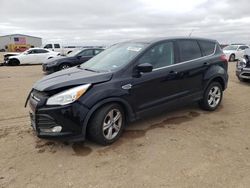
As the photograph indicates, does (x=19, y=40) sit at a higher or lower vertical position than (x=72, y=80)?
higher

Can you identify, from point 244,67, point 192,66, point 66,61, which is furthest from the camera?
point 66,61

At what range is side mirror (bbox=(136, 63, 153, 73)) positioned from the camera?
415 centimetres

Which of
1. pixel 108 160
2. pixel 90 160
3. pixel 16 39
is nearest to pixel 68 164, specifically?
pixel 90 160

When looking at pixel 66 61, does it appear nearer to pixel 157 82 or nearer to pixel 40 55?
pixel 40 55

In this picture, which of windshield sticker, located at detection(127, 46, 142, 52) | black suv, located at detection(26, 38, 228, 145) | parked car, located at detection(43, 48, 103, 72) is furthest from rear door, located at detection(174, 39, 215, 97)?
parked car, located at detection(43, 48, 103, 72)

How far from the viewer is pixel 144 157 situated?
3.70 meters

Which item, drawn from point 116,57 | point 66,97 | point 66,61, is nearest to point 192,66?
point 116,57

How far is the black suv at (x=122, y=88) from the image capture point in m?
3.68

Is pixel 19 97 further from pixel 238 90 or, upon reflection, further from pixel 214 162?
pixel 238 90

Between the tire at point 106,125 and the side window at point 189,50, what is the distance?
186 centimetres

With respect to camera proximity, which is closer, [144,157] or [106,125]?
[144,157]

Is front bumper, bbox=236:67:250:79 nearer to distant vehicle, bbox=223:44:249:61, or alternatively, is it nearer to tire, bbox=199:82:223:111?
tire, bbox=199:82:223:111

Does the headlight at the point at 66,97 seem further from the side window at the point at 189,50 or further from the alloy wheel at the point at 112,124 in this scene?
the side window at the point at 189,50

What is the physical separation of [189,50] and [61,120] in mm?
3081
